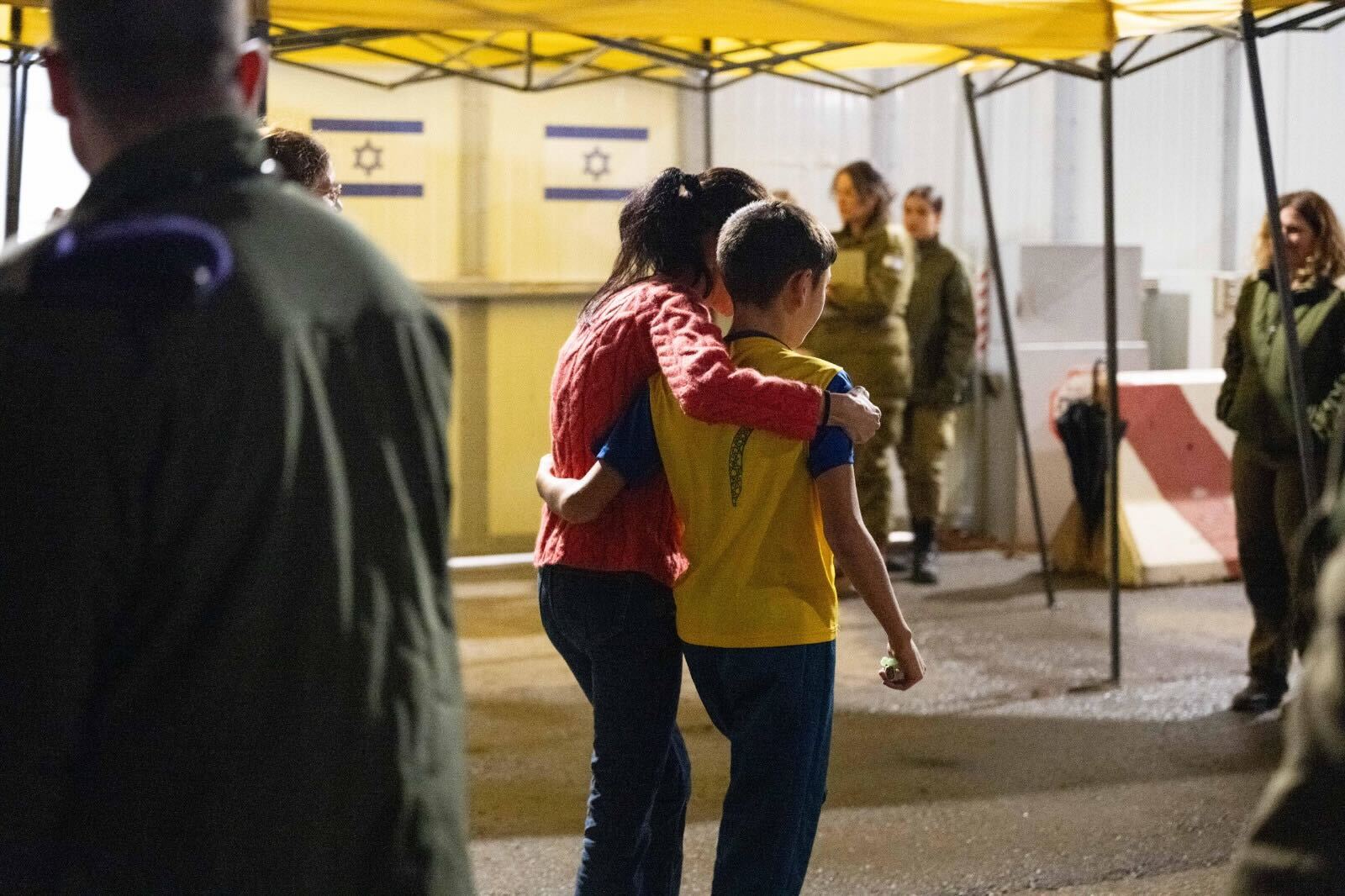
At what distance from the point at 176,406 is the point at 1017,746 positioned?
4656 mm

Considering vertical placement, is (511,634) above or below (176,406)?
below

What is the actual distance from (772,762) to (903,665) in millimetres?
289

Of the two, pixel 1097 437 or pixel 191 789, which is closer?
pixel 191 789

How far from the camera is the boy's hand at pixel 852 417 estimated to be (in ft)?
8.95

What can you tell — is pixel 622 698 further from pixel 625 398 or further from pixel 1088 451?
pixel 1088 451

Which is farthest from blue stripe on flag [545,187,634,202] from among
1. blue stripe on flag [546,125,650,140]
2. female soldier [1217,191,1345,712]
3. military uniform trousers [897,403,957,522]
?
female soldier [1217,191,1345,712]

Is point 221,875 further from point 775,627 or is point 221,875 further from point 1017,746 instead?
point 1017,746

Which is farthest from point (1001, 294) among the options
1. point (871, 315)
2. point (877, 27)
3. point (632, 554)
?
point (632, 554)

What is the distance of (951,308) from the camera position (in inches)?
345

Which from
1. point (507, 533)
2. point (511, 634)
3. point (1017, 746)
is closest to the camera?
point (1017, 746)

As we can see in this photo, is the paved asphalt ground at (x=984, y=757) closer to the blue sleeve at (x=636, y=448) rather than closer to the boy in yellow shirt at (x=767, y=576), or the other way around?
the boy in yellow shirt at (x=767, y=576)

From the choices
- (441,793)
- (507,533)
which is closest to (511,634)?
(507,533)

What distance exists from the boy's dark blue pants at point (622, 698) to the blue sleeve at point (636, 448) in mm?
187

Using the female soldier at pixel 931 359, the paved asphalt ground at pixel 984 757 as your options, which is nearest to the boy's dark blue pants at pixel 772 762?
the paved asphalt ground at pixel 984 757
